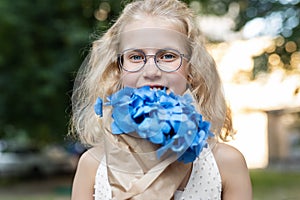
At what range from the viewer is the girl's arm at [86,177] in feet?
5.76

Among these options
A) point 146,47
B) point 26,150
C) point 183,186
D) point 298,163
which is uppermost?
point 146,47

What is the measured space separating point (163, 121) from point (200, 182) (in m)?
0.33

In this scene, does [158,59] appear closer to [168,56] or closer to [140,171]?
[168,56]

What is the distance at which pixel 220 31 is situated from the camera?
10.6 m

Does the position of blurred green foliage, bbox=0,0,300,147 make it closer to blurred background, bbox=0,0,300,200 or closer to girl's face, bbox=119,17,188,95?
blurred background, bbox=0,0,300,200

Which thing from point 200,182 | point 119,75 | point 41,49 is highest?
point 41,49

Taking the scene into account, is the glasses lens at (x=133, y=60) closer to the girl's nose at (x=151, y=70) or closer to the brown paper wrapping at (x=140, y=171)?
the girl's nose at (x=151, y=70)

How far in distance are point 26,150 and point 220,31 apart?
11.2 metres

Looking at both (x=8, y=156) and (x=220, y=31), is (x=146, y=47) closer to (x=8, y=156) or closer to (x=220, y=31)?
(x=220, y=31)

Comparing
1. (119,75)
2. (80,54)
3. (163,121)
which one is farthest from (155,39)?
(80,54)

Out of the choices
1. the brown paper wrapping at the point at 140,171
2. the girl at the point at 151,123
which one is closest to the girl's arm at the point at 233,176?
the girl at the point at 151,123

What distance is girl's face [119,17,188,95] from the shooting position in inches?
62.7

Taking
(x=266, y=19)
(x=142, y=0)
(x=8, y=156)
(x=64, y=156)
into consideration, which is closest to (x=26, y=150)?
(x=8, y=156)

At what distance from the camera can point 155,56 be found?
5.30ft
